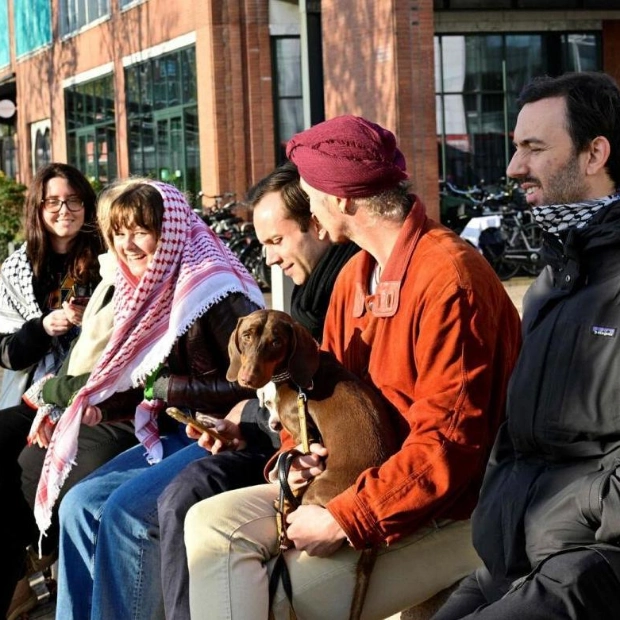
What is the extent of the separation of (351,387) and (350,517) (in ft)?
1.24

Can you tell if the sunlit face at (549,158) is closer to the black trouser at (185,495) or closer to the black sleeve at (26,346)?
the black trouser at (185,495)

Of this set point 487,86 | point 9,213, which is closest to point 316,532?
point 9,213

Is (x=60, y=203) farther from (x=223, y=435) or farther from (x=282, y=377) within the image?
(x=282, y=377)

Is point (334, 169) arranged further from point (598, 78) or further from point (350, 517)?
point (350, 517)

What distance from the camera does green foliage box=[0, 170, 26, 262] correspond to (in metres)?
20.2

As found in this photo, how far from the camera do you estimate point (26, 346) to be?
504 cm

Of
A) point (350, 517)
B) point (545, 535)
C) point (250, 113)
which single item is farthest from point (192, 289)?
point (250, 113)

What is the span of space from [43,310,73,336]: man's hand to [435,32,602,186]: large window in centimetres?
1789

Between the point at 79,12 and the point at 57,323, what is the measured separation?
26.6 meters

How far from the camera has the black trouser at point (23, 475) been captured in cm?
443

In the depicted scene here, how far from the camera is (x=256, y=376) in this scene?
3.00 metres

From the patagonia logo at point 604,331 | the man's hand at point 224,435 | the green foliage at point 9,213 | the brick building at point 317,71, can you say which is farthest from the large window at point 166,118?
the patagonia logo at point 604,331

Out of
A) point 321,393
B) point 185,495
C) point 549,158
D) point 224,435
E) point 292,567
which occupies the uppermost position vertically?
point 549,158

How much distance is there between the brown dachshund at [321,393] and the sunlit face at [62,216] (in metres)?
2.48
